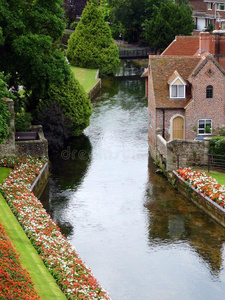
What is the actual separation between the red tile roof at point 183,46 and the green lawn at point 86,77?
61.4 feet

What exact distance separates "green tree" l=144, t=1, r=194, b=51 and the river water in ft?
153

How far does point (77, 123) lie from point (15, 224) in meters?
25.6

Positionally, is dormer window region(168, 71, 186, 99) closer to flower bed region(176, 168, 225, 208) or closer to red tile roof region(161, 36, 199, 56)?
flower bed region(176, 168, 225, 208)

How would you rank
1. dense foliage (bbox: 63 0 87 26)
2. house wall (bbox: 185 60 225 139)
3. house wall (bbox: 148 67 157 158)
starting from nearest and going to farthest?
house wall (bbox: 185 60 225 139) → house wall (bbox: 148 67 157 158) → dense foliage (bbox: 63 0 87 26)

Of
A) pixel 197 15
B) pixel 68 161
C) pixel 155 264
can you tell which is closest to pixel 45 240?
pixel 155 264

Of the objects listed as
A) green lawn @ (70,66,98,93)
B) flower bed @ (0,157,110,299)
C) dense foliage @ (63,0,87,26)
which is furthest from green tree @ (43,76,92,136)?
dense foliage @ (63,0,87,26)

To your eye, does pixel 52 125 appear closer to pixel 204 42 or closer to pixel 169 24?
pixel 204 42

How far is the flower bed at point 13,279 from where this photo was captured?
74.1 ft

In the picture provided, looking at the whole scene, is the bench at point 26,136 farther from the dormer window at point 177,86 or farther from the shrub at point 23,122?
the dormer window at point 177,86

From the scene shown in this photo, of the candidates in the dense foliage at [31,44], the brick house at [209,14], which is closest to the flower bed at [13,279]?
the dense foliage at [31,44]

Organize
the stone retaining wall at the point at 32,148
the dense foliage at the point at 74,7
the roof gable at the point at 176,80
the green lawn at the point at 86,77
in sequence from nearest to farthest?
the stone retaining wall at the point at 32,148
the roof gable at the point at 176,80
the green lawn at the point at 86,77
the dense foliage at the point at 74,7

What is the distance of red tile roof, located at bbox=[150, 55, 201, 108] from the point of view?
48719 mm

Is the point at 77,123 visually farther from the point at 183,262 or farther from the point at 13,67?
the point at 183,262

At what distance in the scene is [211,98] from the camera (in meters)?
48.6
